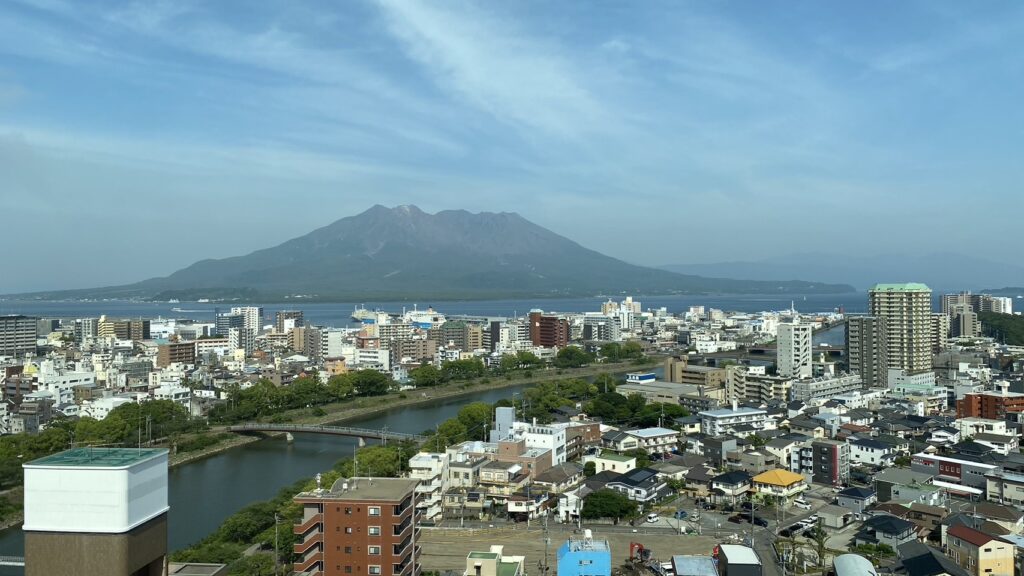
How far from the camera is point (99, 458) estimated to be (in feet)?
8.04

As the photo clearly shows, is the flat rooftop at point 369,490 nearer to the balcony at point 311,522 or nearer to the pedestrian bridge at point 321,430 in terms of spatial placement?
the balcony at point 311,522

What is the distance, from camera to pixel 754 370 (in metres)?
14.3

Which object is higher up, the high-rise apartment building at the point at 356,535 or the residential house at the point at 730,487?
the high-rise apartment building at the point at 356,535

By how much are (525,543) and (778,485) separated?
2.50 m

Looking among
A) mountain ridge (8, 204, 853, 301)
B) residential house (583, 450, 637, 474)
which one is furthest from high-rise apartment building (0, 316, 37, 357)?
mountain ridge (8, 204, 853, 301)

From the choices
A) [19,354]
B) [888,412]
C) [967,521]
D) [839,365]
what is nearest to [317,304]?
[19,354]

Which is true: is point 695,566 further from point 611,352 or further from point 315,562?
point 611,352

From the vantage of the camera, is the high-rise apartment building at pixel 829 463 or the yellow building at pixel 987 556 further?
the high-rise apartment building at pixel 829 463

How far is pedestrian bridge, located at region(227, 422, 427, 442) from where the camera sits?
411 inches

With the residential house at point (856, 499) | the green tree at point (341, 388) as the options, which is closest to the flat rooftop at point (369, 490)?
the residential house at point (856, 499)

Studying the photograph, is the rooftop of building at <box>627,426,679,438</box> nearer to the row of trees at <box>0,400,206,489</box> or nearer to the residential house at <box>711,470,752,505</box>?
the residential house at <box>711,470,752,505</box>

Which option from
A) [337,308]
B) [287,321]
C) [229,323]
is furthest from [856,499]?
[337,308]

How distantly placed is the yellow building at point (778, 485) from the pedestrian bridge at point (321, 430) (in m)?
4.48

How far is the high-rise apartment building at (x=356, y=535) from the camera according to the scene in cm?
457
